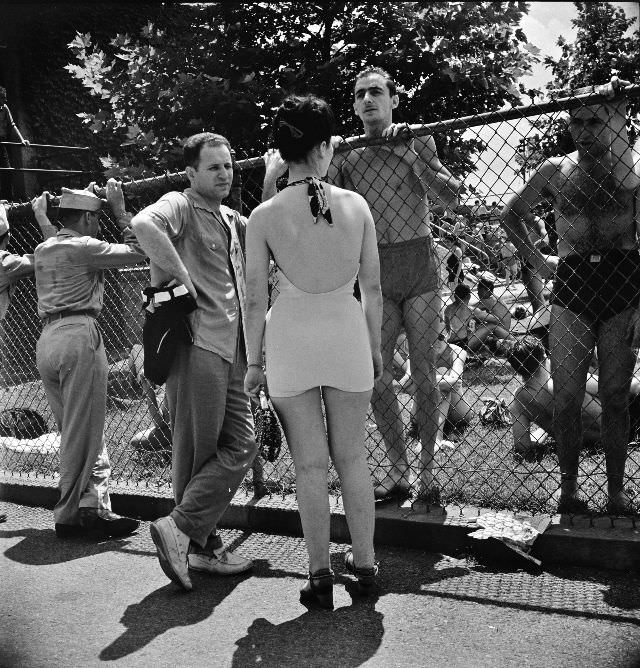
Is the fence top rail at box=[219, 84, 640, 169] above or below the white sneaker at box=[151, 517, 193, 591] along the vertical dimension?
above

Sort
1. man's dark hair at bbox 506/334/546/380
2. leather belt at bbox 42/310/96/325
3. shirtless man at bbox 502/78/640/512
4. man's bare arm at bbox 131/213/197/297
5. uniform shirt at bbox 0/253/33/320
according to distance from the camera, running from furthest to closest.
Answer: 1. man's dark hair at bbox 506/334/546/380
2. uniform shirt at bbox 0/253/33/320
3. leather belt at bbox 42/310/96/325
4. shirtless man at bbox 502/78/640/512
5. man's bare arm at bbox 131/213/197/297

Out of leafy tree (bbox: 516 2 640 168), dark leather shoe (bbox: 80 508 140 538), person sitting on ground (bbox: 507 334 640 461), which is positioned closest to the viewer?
Result: leafy tree (bbox: 516 2 640 168)

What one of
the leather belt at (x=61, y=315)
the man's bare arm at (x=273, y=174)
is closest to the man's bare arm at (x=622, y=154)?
the man's bare arm at (x=273, y=174)

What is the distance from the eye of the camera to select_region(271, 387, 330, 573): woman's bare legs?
11.3 ft

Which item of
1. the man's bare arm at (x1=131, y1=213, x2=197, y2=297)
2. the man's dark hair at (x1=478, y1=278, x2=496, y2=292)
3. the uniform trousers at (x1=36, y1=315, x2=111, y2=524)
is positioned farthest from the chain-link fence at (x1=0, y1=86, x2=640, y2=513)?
the man's dark hair at (x1=478, y1=278, x2=496, y2=292)

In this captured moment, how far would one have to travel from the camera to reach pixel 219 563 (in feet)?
13.1

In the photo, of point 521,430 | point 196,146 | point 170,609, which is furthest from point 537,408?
point 170,609

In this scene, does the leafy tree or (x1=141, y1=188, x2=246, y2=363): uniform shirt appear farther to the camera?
(x1=141, y1=188, x2=246, y2=363): uniform shirt

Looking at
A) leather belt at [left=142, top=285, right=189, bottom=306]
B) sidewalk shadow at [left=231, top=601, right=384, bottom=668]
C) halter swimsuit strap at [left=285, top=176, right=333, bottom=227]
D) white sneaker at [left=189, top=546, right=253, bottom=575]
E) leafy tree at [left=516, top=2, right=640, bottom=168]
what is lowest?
white sneaker at [left=189, top=546, right=253, bottom=575]

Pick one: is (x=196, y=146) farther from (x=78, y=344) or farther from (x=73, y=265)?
(x=78, y=344)

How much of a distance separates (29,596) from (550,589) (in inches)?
91.5

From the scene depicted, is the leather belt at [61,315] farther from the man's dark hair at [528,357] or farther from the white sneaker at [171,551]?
the man's dark hair at [528,357]

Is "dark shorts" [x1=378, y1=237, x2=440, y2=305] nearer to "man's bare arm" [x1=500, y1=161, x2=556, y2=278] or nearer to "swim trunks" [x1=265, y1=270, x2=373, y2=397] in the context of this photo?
"man's bare arm" [x1=500, y1=161, x2=556, y2=278]

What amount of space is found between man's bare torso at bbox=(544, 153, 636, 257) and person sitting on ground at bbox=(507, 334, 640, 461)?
1644 mm
